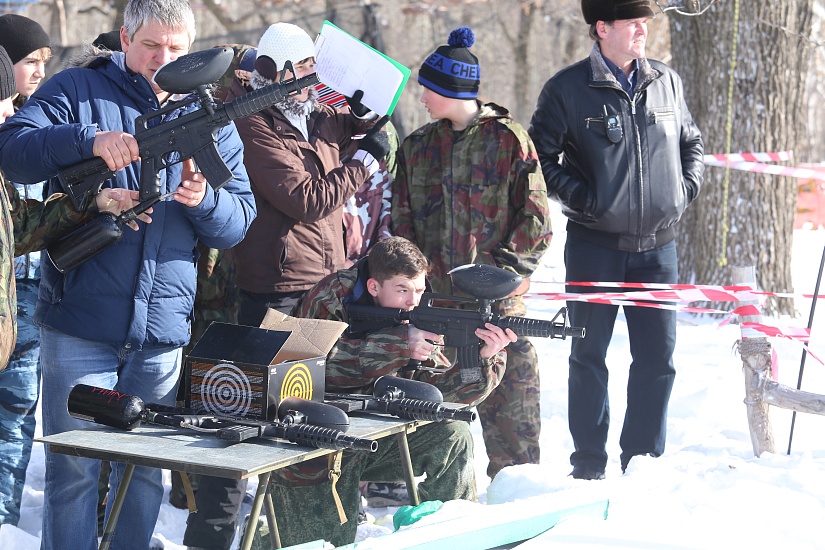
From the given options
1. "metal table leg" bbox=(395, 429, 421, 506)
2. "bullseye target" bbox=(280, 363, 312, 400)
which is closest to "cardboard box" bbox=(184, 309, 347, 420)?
"bullseye target" bbox=(280, 363, 312, 400)

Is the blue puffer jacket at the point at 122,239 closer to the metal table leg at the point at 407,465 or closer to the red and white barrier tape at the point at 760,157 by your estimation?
the metal table leg at the point at 407,465

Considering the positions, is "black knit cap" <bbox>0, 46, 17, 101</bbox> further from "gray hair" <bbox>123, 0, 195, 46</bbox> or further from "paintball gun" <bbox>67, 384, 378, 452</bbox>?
"paintball gun" <bbox>67, 384, 378, 452</bbox>

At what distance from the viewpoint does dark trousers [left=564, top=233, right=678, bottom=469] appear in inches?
179

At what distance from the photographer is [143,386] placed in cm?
325

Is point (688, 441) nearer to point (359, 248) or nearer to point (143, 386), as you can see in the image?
point (359, 248)

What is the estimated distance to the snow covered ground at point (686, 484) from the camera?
3121mm

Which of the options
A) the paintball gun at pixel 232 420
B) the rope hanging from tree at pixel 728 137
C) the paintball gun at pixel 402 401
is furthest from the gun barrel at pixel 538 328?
the rope hanging from tree at pixel 728 137

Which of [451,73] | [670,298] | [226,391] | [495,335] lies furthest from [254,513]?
[670,298]

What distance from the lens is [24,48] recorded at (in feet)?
13.6

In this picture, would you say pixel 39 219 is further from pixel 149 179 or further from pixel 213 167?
pixel 213 167

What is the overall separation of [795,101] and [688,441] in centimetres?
358

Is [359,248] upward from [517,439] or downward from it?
upward

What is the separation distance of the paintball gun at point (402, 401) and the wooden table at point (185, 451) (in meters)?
0.20

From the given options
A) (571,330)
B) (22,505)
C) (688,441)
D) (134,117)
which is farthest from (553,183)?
(22,505)
